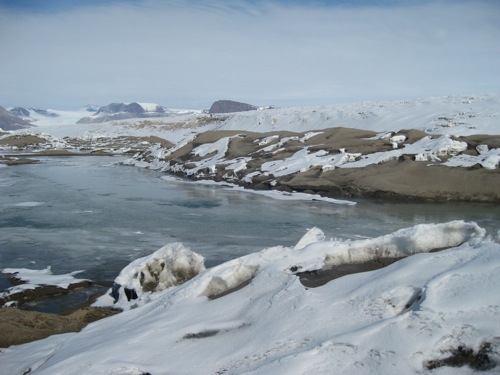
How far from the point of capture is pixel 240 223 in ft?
41.4

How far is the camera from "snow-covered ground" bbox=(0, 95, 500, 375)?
2.93 metres

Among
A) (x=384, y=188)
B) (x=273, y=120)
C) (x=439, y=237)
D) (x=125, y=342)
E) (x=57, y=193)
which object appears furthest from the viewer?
(x=273, y=120)

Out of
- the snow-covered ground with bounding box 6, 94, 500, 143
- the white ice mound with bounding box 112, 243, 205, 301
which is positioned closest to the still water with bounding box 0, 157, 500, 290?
the white ice mound with bounding box 112, 243, 205, 301

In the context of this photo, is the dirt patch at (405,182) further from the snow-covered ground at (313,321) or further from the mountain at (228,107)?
the mountain at (228,107)

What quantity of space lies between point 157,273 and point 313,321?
3.83 m

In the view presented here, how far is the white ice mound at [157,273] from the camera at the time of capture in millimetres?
6578

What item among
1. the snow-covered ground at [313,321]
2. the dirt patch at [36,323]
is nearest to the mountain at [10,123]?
the dirt patch at [36,323]

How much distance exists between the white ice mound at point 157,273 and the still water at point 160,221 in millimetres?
1717

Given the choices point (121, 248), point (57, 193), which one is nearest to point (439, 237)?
point (121, 248)

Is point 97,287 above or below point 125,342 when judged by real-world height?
below

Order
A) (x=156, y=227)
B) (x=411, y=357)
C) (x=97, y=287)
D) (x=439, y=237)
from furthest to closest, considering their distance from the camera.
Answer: (x=156, y=227) < (x=97, y=287) < (x=439, y=237) < (x=411, y=357)

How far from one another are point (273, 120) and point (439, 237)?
160ft

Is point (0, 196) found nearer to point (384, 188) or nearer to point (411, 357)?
point (384, 188)

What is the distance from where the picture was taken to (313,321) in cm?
353
